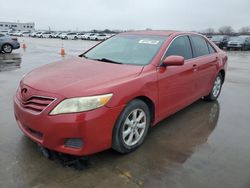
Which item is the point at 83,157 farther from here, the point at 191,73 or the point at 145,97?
the point at 191,73

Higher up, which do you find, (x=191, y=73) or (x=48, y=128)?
(x=191, y=73)

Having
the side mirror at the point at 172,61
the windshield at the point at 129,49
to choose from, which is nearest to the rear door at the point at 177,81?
the side mirror at the point at 172,61

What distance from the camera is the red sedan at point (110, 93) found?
2789mm

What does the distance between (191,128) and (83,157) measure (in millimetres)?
2089

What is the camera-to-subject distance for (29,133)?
10.2 feet

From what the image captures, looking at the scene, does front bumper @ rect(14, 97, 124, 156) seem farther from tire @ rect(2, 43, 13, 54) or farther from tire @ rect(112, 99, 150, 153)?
tire @ rect(2, 43, 13, 54)

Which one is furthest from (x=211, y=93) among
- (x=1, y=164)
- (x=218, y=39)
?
(x=218, y=39)

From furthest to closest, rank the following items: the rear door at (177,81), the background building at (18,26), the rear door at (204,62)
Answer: the background building at (18,26)
the rear door at (204,62)
the rear door at (177,81)

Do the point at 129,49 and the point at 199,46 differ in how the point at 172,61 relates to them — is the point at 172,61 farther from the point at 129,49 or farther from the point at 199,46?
the point at 199,46

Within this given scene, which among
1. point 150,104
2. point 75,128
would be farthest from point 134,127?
point 75,128

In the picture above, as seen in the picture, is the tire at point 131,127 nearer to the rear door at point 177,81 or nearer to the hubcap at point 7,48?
the rear door at point 177,81

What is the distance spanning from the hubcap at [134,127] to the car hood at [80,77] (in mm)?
514

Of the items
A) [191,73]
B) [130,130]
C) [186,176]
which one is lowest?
[186,176]

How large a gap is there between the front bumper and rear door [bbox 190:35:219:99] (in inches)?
95.3
